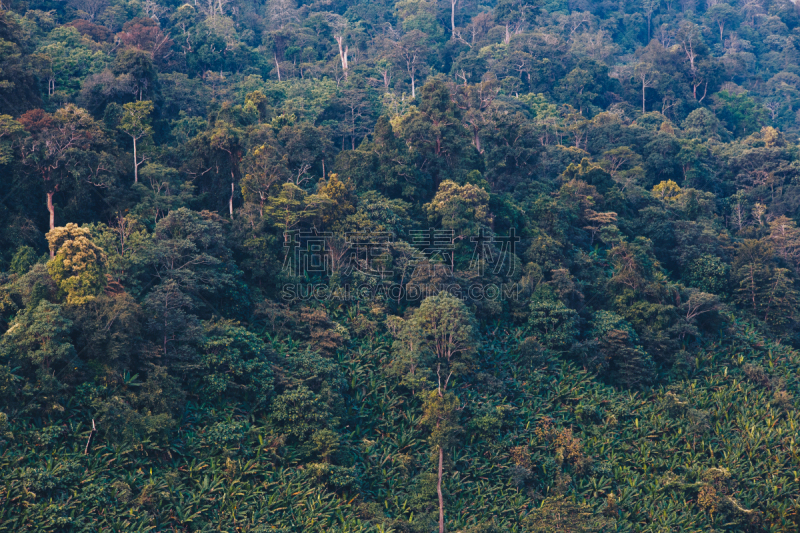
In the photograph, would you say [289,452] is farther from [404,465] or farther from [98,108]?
[98,108]

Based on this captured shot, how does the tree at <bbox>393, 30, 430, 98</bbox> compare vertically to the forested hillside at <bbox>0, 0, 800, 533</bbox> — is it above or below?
above

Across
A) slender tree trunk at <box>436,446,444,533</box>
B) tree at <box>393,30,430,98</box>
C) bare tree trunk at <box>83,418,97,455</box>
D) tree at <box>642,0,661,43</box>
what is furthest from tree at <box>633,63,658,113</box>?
bare tree trunk at <box>83,418,97,455</box>

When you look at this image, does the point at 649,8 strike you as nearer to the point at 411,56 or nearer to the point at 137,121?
the point at 411,56

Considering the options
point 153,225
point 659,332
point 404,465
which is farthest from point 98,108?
point 659,332

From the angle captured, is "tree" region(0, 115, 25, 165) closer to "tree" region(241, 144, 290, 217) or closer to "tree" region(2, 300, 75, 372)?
"tree" region(2, 300, 75, 372)

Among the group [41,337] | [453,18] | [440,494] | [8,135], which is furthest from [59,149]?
[453,18]
